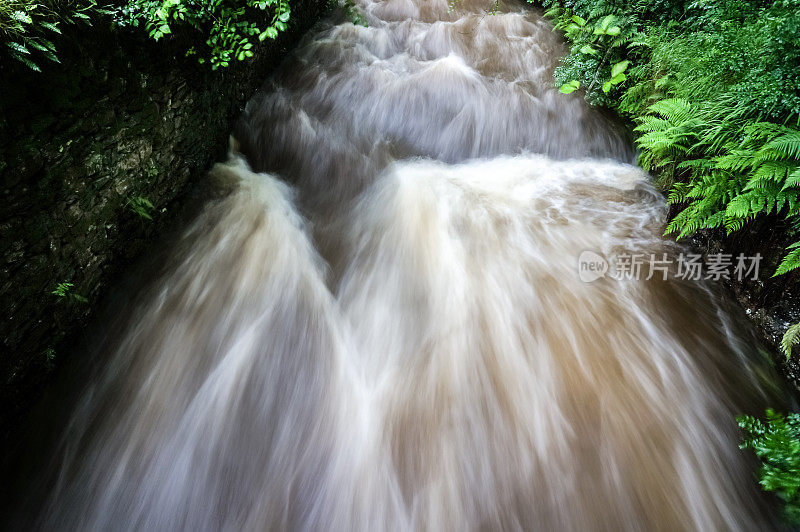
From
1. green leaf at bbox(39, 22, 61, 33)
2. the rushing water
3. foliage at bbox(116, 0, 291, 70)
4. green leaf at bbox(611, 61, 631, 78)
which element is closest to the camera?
green leaf at bbox(39, 22, 61, 33)

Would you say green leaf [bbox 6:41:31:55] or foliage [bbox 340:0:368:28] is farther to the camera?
foliage [bbox 340:0:368:28]

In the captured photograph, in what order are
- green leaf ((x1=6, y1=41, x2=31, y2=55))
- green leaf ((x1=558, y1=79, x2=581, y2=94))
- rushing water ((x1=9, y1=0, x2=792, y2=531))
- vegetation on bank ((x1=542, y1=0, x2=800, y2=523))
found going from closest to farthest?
green leaf ((x1=6, y1=41, x2=31, y2=55)) < rushing water ((x1=9, y1=0, x2=792, y2=531)) < vegetation on bank ((x1=542, y1=0, x2=800, y2=523)) < green leaf ((x1=558, y1=79, x2=581, y2=94))

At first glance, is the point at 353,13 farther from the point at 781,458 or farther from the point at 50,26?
the point at 781,458

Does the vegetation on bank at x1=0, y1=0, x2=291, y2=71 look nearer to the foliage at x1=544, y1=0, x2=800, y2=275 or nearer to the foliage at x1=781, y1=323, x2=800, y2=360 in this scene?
the foliage at x1=544, y1=0, x2=800, y2=275

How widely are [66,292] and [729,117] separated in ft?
18.1

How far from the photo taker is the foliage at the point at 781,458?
252cm

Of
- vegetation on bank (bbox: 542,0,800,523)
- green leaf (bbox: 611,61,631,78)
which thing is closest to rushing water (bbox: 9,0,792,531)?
vegetation on bank (bbox: 542,0,800,523)

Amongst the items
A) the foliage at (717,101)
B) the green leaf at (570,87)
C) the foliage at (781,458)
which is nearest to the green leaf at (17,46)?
the foliage at (717,101)

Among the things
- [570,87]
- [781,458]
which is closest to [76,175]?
[781,458]

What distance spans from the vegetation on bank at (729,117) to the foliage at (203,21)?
3884mm

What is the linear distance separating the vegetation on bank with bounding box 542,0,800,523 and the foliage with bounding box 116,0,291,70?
12.7ft

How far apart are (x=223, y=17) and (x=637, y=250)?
4763mm

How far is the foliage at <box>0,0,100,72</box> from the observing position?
2490 millimetres

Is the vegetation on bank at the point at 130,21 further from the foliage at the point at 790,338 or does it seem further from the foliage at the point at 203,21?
the foliage at the point at 790,338
